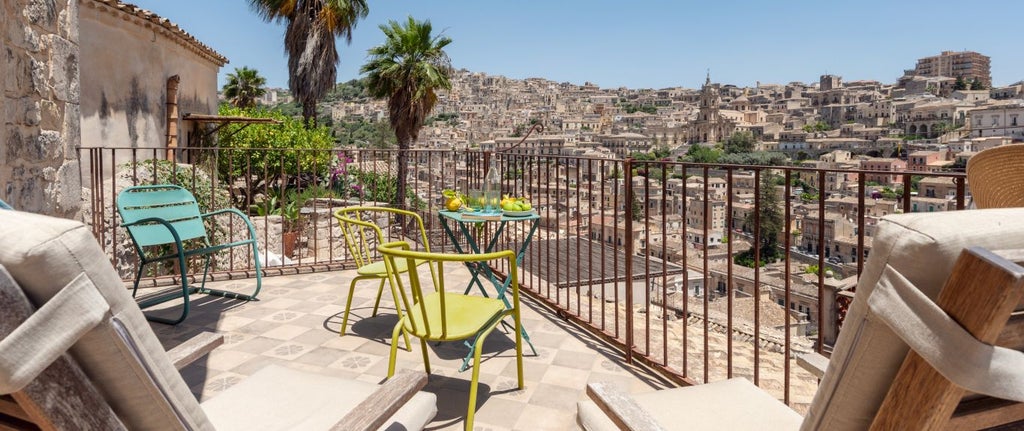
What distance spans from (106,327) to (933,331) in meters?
1.02

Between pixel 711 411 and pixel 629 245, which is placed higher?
pixel 629 245

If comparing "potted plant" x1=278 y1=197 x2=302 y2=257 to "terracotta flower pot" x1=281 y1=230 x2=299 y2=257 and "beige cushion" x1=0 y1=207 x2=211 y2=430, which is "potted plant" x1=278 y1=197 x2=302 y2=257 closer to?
"terracotta flower pot" x1=281 y1=230 x2=299 y2=257

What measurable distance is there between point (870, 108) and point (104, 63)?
98.2 meters

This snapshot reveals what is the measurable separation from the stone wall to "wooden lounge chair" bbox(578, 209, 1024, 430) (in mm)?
3154

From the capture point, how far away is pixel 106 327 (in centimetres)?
78

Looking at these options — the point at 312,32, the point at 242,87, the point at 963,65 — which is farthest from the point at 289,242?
the point at 963,65

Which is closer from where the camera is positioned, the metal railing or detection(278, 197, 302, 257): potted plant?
the metal railing

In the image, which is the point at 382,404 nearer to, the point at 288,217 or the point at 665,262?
the point at 665,262

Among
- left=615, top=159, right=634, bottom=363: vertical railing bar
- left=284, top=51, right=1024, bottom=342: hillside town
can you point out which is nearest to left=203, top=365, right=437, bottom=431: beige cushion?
left=615, top=159, right=634, bottom=363: vertical railing bar

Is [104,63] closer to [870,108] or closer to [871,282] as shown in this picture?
[871,282]

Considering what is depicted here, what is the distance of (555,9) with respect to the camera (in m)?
81.1

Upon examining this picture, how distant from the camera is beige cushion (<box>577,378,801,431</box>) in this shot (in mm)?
1499

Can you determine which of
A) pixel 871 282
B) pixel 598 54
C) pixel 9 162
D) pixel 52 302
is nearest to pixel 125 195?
pixel 9 162

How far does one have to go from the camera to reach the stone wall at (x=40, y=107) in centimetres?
258
